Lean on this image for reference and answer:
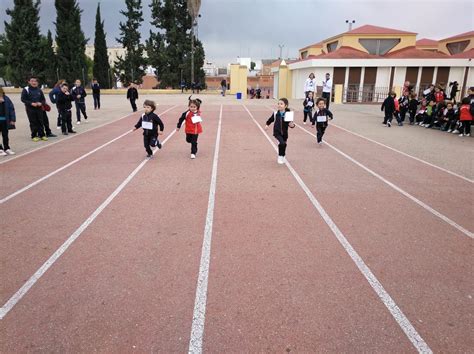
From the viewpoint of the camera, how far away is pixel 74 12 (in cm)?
4972

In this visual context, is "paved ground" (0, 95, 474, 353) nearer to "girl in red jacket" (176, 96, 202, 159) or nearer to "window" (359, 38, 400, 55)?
"girl in red jacket" (176, 96, 202, 159)

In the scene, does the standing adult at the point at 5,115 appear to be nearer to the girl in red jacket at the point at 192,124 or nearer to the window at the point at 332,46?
the girl in red jacket at the point at 192,124

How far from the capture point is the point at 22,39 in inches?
1870

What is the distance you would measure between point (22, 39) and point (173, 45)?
751 inches

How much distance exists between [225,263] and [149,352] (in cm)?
152

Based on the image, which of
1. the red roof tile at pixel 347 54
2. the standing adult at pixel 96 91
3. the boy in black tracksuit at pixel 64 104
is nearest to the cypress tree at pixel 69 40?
the standing adult at pixel 96 91

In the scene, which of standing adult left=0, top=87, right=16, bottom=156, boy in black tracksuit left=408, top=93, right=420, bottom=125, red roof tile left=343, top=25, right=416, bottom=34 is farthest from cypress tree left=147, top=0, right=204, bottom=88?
standing adult left=0, top=87, right=16, bottom=156

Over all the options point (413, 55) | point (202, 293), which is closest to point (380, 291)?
point (202, 293)

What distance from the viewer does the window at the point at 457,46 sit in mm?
45938

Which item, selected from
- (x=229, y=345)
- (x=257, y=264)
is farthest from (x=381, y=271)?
(x=229, y=345)

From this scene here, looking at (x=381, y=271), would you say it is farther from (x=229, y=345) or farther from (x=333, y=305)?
(x=229, y=345)

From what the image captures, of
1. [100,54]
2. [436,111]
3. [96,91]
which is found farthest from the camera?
[100,54]

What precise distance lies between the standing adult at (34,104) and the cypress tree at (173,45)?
4034cm

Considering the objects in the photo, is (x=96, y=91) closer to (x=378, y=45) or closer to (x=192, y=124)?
(x=192, y=124)
